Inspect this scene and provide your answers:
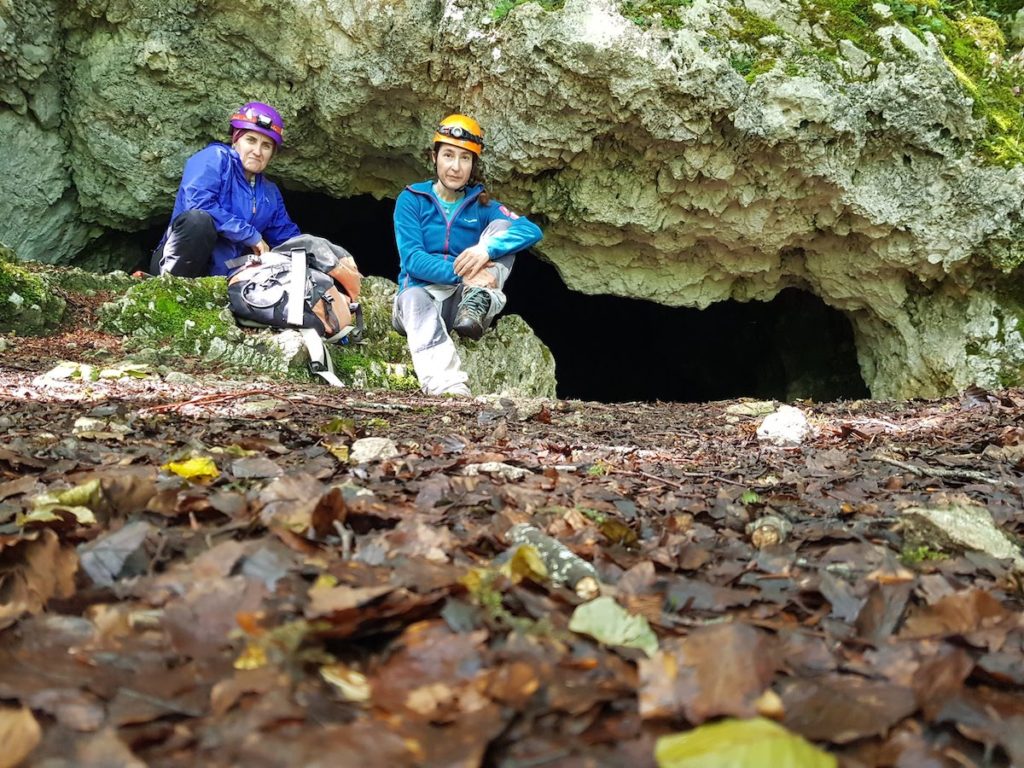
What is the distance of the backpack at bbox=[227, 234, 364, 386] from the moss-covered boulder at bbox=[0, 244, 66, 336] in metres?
1.20

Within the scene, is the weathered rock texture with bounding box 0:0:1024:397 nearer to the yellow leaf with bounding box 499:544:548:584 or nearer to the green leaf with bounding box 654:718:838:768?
the yellow leaf with bounding box 499:544:548:584

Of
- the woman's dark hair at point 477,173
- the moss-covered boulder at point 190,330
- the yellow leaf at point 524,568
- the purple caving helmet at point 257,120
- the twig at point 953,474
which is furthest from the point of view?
the woman's dark hair at point 477,173

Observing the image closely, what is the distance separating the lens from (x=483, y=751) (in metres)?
0.71

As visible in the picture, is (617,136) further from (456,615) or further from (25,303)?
(456,615)

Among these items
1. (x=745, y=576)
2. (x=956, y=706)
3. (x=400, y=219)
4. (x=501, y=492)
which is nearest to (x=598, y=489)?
(x=501, y=492)

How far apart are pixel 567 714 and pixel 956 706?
0.46m

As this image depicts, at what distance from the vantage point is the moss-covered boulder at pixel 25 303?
4.92 metres

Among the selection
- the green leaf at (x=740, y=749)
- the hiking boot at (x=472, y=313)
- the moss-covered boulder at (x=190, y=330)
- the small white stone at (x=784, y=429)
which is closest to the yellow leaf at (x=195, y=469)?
the green leaf at (x=740, y=749)

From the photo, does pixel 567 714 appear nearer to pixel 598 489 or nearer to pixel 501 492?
pixel 501 492

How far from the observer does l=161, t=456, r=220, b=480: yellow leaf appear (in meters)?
1.61

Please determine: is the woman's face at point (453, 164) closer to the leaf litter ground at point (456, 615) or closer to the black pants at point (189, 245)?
the black pants at point (189, 245)

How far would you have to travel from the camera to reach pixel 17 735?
0.70m

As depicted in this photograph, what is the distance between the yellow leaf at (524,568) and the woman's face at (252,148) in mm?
5583

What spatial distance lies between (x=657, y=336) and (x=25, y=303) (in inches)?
349
